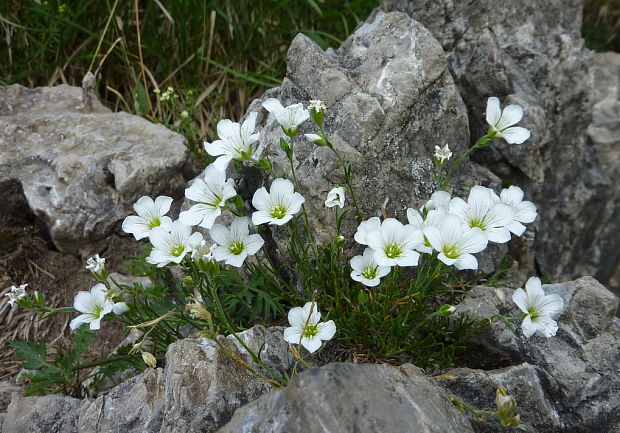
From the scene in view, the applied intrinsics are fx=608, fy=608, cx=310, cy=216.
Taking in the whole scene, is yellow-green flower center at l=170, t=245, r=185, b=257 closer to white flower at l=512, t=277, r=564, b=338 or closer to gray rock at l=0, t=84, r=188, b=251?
gray rock at l=0, t=84, r=188, b=251

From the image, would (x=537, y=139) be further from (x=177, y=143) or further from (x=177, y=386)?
(x=177, y=386)

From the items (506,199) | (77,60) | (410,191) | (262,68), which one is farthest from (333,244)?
(77,60)

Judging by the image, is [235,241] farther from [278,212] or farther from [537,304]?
[537,304]

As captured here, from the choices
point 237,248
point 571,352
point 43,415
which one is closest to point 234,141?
point 237,248

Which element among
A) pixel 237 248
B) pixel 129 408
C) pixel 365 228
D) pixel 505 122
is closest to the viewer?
pixel 129 408

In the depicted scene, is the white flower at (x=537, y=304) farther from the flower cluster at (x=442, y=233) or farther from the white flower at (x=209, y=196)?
the white flower at (x=209, y=196)

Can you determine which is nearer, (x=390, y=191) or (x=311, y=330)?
(x=311, y=330)

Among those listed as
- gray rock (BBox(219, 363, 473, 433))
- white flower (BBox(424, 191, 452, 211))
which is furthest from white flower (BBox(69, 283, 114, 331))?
white flower (BBox(424, 191, 452, 211))
